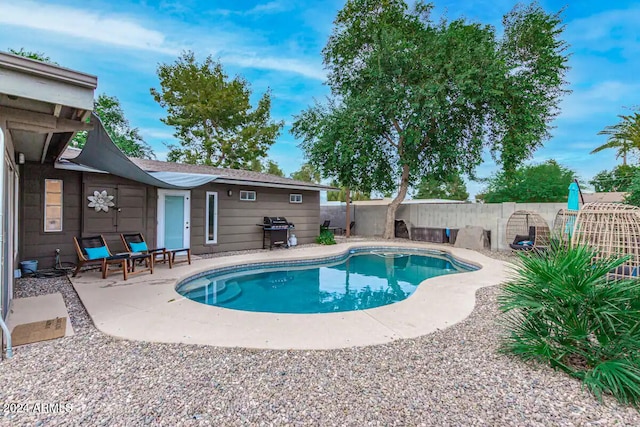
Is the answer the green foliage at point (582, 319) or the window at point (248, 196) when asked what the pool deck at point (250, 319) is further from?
the window at point (248, 196)

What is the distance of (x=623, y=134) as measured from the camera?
1584cm

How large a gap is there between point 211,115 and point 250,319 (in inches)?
769

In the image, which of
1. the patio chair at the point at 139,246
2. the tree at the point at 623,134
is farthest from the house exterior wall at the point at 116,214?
the tree at the point at 623,134

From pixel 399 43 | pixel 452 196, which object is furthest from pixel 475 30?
pixel 452 196

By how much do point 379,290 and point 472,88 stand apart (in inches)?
315

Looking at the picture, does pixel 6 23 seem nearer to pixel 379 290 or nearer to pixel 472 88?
pixel 379 290

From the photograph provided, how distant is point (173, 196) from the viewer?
8.52m

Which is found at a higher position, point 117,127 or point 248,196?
point 117,127

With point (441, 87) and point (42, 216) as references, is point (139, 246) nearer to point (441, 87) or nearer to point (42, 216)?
point (42, 216)

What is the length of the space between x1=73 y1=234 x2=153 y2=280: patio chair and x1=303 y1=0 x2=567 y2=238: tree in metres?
8.65

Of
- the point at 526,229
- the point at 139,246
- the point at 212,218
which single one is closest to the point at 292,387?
the point at 139,246

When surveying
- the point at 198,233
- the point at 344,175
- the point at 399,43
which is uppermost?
the point at 399,43

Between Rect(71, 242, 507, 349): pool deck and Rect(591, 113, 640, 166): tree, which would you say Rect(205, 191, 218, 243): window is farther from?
Result: Rect(591, 113, 640, 166): tree

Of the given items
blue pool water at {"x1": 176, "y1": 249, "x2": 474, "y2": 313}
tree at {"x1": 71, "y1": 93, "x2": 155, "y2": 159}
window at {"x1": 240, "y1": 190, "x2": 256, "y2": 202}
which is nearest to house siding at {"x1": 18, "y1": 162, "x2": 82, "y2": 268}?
blue pool water at {"x1": 176, "y1": 249, "x2": 474, "y2": 313}
